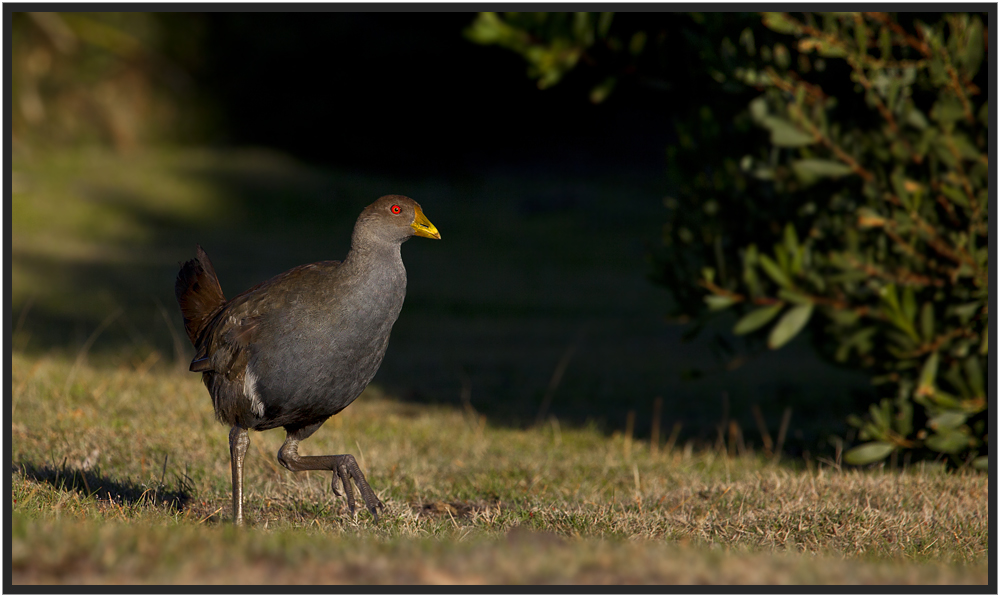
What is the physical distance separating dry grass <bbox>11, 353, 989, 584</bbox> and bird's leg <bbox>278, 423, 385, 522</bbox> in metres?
0.11

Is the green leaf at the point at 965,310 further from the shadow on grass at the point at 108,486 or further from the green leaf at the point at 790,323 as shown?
the shadow on grass at the point at 108,486

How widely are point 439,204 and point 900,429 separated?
60.7ft

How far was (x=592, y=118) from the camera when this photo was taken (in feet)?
98.0

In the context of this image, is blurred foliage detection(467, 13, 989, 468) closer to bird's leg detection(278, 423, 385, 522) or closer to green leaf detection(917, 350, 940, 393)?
green leaf detection(917, 350, 940, 393)

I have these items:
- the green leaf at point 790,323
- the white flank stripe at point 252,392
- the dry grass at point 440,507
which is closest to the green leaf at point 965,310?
the green leaf at point 790,323

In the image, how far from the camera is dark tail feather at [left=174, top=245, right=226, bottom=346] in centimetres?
554

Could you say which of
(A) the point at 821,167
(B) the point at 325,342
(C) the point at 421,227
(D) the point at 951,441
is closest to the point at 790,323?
(A) the point at 821,167

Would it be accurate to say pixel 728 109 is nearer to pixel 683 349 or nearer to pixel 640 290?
pixel 683 349

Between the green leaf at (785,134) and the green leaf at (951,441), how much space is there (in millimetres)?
2052

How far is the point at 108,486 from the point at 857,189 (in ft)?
16.5

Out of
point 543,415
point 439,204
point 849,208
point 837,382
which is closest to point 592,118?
point 439,204

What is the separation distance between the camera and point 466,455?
23.7 ft

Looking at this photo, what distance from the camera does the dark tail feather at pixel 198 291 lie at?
5539 millimetres

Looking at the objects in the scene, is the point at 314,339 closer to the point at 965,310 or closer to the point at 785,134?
the point at 785,134
